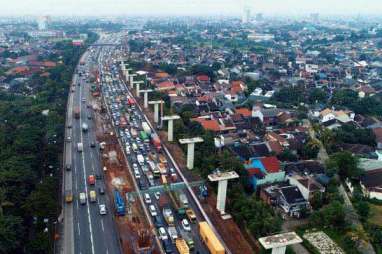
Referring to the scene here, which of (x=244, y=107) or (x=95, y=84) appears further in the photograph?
(x=95, y=84)

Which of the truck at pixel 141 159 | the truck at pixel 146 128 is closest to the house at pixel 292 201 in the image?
the truck at pixel 141 159

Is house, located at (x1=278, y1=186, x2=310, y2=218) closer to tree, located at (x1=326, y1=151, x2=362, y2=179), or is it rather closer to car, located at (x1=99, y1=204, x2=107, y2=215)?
tree, located at (x1=326, y1=151, x2=362, y2=179)

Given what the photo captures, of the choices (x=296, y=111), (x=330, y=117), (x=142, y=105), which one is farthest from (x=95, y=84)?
(x=330, y=117)

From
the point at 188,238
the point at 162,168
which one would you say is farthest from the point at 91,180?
the point at 188,238

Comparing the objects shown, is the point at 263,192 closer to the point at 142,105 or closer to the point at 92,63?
the point at 142,105

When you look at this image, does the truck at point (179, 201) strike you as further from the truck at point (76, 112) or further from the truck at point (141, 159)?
the truck at point (76, 112)

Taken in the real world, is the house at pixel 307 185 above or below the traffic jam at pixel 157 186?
above
